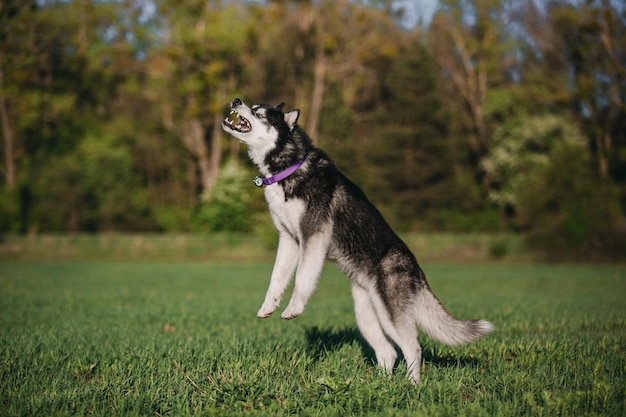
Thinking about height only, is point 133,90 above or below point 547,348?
above

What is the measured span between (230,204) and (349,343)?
38599mm

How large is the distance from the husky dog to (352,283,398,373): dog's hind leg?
0.04 metres

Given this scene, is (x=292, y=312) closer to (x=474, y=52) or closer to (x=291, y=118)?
(x=291, y=118)

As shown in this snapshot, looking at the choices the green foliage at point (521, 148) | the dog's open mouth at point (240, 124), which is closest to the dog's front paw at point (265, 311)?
the dog's open mouth at point (240, 124)

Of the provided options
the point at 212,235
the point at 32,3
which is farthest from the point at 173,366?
the point at 32,3

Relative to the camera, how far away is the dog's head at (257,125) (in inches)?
245

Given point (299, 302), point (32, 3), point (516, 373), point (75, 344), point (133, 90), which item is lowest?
point (75, 344)

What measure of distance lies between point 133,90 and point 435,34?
91.4ft

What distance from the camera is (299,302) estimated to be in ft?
19.7

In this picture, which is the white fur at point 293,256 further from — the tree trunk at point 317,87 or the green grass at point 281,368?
the tree trunk at point 317,87

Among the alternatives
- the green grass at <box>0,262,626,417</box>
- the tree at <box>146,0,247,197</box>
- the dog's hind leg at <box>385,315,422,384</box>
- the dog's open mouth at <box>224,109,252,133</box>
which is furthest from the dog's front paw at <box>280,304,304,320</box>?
the tree at <box>146,0,247,197</box>

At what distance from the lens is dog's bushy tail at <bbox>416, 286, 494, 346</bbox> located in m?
6.39

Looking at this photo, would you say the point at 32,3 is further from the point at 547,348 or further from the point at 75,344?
the point at 547,348

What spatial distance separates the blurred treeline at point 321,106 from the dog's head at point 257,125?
40340mm
